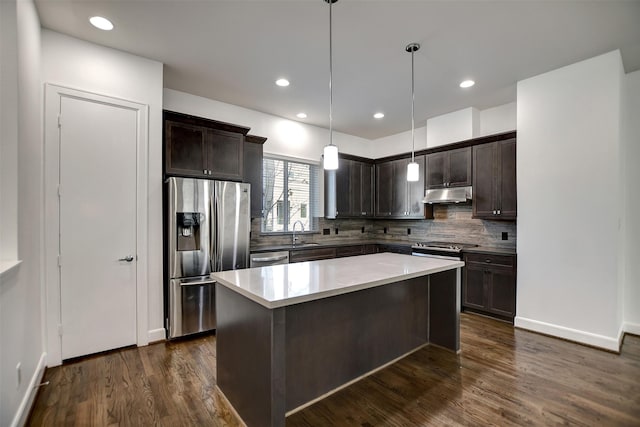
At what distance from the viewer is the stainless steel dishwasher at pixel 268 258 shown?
13.0 feet

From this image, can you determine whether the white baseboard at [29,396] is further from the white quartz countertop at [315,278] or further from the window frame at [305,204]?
the window frame at [305,204]

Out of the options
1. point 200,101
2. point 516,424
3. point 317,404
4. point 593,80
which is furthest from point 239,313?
point 593,80

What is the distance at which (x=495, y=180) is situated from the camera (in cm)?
405

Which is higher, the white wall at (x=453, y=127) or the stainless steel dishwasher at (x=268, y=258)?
the white wall at (x=453, y=127)

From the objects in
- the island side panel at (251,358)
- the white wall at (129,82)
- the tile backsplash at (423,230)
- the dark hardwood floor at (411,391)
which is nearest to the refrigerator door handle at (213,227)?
the white wall at (129,82)

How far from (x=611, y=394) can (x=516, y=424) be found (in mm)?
1008

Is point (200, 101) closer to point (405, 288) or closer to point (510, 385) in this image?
point (405, 288)

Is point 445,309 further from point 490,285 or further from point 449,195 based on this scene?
point 449,195

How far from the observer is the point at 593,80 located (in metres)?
3.10

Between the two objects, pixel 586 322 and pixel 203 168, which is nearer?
pixel 586 322

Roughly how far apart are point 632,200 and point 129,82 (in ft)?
18.8

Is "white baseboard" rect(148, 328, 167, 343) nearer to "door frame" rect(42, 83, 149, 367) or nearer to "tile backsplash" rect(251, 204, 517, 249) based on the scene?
"door frame" rect(42, 83, 149, 367)

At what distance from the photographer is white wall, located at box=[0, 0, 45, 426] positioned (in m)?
1.72

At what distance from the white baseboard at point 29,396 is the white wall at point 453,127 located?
17.9 ft
